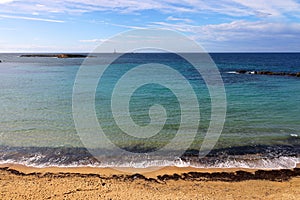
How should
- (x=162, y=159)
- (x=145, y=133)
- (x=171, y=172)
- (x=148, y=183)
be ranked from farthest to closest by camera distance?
1. (x=145, y=133)
2. (x=162, y=159)
3. (x=171, y=172)
4. (x=148, y=183)

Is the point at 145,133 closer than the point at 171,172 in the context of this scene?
No

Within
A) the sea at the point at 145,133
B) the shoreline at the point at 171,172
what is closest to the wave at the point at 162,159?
the sea at the point at 145,133

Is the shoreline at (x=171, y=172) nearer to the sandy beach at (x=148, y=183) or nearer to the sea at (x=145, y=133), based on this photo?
the sandy beach at (x=148, y=183)

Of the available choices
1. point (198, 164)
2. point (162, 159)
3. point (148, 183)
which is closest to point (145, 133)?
point (162, 159)

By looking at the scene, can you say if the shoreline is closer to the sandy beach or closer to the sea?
the sandy beach

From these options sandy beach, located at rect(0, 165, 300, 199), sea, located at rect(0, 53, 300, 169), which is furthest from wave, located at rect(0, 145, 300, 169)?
sandy beach, located at rect(0, 165, 300, 199)

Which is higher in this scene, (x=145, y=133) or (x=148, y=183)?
(x=145, y=133)

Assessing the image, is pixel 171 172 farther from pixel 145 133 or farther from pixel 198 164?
pixel 145 133

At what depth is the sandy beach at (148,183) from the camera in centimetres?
936

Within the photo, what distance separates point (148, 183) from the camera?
10344 mm

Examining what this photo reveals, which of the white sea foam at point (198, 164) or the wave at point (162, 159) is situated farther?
the wave at point (162, 159)

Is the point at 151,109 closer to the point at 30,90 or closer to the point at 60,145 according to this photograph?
the point at 60,145

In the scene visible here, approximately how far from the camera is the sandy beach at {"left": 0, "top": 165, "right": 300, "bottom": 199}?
936 centimetres

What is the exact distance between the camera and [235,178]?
10.8m
